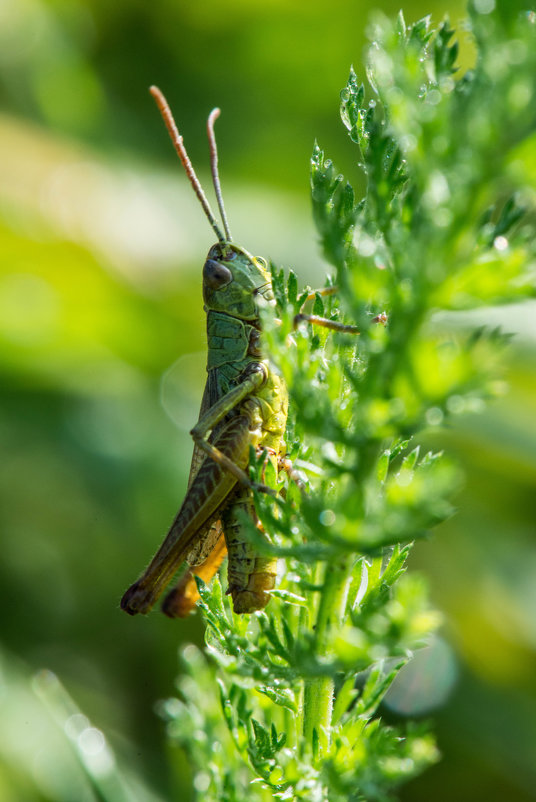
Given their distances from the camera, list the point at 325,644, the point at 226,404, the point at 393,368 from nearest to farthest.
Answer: the point at 393,368
the point at 325,644
the point at 226,404

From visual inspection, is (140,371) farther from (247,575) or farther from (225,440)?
(247,575)

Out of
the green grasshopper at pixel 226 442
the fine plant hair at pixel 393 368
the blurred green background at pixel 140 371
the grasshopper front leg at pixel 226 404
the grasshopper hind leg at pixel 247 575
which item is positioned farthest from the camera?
the blurred green background at pixel 140 371

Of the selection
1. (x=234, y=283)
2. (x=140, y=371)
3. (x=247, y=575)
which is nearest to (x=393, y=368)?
(x=247, y=575)

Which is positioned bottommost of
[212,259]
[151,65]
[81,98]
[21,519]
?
[21,519]

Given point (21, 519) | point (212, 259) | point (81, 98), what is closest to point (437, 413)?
point (212, 259)

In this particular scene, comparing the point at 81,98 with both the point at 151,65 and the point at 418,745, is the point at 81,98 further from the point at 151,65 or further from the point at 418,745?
the point at 418,745

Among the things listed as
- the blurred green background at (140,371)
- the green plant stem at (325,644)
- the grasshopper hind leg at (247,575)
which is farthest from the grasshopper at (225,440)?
the blurred green background at (140,371)

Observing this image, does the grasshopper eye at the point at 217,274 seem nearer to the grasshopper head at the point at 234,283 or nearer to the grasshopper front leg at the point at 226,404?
the grasshopper head at the point at 234,283
